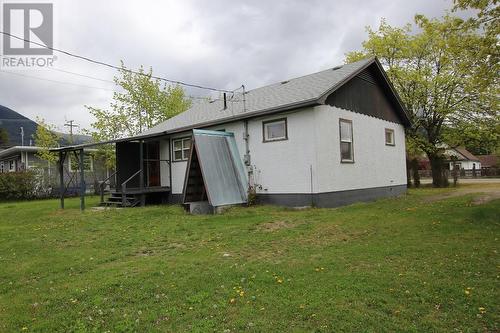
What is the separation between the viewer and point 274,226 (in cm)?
932

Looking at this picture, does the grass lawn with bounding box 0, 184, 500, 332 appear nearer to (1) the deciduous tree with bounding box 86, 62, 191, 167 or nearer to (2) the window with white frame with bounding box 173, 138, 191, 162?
(2) the window with white frame with bounding box 173, 138, 191, 162

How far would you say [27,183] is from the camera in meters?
25.3

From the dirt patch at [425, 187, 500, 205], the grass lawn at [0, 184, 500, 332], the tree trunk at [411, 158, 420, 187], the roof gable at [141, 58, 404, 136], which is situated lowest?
the grass lawn at [0, 184, 500, 332]

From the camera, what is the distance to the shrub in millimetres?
24609

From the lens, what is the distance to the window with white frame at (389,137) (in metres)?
17.0

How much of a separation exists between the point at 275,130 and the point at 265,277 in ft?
28.7

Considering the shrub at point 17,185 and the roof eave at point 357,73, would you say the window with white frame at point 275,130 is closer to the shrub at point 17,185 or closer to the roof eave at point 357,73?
the roof eave at point 357,73

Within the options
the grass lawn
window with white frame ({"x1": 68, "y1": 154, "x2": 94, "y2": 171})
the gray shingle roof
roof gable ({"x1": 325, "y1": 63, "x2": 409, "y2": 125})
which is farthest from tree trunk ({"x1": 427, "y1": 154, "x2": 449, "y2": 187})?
window with white frame ({"x1": 68, "y1": 154, "x2": 94, "y2": 171})

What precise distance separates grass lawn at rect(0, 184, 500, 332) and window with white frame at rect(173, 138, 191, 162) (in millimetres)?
7677

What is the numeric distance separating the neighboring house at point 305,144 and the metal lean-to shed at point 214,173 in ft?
0.14

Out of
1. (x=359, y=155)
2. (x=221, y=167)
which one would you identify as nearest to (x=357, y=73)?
(x=359, y=155)

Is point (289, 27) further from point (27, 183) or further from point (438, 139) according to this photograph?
point (27, 183)

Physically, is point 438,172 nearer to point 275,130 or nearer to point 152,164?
point 275,130

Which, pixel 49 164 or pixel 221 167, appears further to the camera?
pixel 49 164
